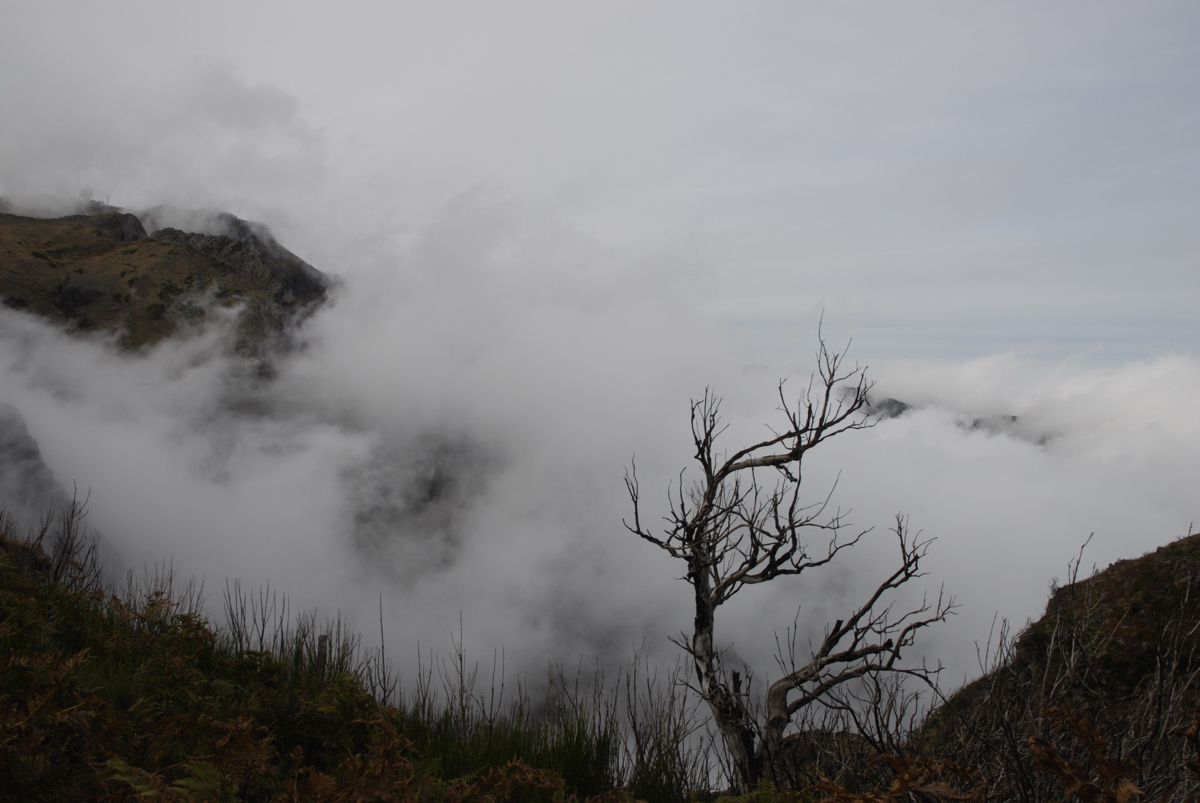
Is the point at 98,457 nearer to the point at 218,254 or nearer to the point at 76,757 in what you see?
the point at 218,254

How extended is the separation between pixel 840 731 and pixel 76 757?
5576 mm

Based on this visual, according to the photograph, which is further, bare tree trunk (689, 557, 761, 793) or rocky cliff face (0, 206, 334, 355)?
rocky cliff face (0, 206, 334, 355)

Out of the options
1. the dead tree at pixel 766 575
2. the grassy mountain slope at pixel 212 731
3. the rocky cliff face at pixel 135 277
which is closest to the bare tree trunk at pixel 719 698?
Result: the dead tree at pixel 766 575

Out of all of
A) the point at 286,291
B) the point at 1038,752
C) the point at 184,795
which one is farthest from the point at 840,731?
the point at 286,291

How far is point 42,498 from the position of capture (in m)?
73.6

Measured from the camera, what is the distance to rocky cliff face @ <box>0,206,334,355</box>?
331 ft

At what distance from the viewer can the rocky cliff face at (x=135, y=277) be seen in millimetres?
100750

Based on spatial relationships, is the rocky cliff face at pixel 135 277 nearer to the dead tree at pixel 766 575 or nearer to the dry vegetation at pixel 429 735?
the dry vegetation at pixel 429 735

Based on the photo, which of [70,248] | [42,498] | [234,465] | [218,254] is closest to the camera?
[42,498]

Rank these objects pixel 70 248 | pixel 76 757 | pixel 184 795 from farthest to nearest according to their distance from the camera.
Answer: pixel 70 248
pixel 76 757
pixel 184 795

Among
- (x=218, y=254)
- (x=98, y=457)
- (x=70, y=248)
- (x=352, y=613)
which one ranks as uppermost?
(x=218, y=254)

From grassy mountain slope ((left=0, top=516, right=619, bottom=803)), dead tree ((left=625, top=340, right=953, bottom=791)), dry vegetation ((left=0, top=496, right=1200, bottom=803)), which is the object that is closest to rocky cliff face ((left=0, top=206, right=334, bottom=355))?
grassy mountain slope ((left=0, top=516, right=619, bottom=803))

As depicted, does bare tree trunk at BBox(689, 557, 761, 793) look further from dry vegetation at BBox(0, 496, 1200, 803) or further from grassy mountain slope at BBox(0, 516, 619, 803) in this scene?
grassy mountain slope at BBox(0, 516, 619, 803)

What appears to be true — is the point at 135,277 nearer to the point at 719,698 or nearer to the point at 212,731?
the point at 719,698
